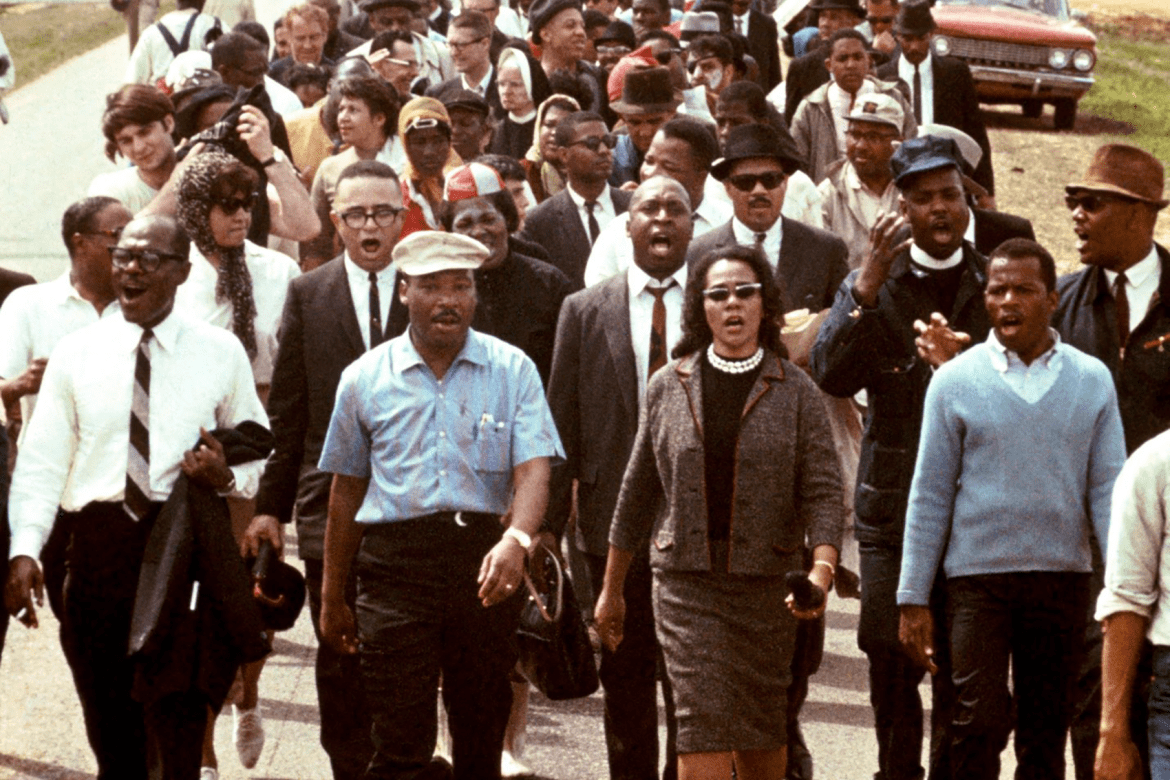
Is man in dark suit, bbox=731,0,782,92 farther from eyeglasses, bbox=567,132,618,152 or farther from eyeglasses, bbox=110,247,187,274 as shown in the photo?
eyeglasses, bbox=110,247,187,274

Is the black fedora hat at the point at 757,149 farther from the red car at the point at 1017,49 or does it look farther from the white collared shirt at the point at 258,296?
the red car at the point at 1017,49

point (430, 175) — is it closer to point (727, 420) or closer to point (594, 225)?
point (594, 225)

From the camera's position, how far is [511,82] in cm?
1450

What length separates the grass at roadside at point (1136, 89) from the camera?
89.3 ft

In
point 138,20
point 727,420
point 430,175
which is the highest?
point 138,20

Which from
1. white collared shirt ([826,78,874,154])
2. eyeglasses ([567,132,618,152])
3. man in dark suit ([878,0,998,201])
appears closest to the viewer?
eyeglasses ([567,132,618,152])

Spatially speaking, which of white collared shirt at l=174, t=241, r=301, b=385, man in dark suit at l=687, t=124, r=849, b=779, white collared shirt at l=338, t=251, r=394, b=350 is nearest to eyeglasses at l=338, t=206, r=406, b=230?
white collared shirt at l=338, t=251, r=394, b=350

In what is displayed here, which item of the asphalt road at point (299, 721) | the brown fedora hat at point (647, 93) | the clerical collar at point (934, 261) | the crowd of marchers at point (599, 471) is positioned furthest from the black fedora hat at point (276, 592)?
the brown fedora hat at point (647, 93)

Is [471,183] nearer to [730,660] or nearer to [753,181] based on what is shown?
[753,181]

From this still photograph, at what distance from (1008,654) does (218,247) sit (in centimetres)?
368

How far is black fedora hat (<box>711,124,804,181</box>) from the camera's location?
952 cm

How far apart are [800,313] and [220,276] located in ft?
7.65

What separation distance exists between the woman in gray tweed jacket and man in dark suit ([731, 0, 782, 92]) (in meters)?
12.1

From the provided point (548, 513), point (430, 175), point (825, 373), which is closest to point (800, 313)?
point (825, 373)
